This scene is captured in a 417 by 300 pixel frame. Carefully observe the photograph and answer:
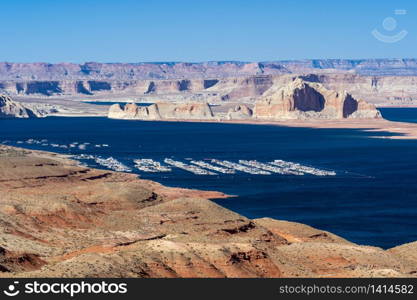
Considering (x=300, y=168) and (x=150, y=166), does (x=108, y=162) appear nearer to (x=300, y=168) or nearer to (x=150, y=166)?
(x=150, y=166)

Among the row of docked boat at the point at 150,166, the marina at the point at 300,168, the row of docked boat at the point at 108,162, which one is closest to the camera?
the marina at the point at 300,168

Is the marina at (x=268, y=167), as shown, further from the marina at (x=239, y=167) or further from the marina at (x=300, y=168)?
the marina at (x=239, y=167)

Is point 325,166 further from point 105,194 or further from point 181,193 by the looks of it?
point 105,194

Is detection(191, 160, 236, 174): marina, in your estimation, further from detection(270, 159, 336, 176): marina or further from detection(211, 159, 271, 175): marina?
detection(270, 159, 336, 176): marina

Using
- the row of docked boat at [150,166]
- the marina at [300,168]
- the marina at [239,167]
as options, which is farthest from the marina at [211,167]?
the marina at [300,168]

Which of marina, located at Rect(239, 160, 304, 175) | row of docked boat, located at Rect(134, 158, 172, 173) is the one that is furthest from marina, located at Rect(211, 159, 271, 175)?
row of docked boat, located at Rect(134, 158, 172, 173)

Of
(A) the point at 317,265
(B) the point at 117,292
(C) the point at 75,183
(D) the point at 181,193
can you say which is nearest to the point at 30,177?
(C) the point at 75,183

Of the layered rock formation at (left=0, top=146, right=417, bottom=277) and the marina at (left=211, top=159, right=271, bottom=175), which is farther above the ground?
the layered rock formation at (left=0, top=146, right=417, bottom=277)

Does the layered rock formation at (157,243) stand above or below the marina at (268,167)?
above

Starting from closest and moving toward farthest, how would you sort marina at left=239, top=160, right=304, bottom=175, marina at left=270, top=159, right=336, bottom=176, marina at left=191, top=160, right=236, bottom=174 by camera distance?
marina at left=270, top=159, right=336, bottom=176 < marina at left=239, top=160, right=304, bottom=175 < marina at left=191, top=160, right=236, bottom=174
